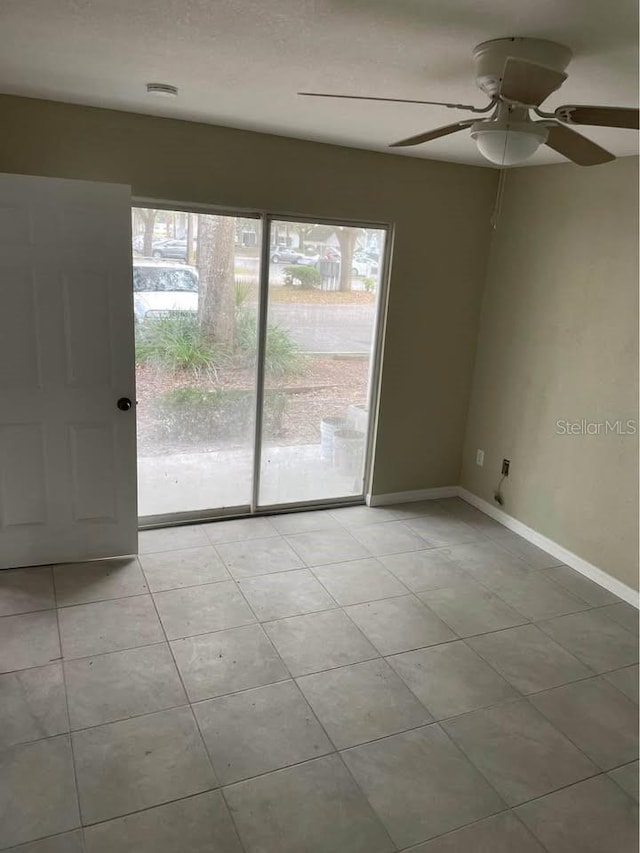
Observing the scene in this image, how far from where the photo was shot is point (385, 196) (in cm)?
386

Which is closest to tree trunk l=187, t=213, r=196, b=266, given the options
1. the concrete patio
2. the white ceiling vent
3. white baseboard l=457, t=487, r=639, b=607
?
the white ceiling vent

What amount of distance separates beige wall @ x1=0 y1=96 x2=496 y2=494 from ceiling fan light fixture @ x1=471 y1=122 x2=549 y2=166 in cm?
125

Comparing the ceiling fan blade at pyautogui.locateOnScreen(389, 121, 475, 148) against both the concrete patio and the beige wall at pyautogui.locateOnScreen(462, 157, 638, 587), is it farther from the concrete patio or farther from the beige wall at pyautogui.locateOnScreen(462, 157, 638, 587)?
the concrete patio

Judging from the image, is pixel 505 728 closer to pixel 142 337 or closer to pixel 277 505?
pixel 277 505

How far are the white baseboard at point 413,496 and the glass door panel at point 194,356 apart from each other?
959 millimetres

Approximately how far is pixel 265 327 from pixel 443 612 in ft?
6.47

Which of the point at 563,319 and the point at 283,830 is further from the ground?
the point at 563,319

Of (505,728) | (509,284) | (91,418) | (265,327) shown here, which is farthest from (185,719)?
(509,284)

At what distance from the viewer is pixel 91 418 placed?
321 centimetres

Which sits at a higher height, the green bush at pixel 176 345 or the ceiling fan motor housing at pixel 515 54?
the ceiling fan motor housing at pixel 515 54

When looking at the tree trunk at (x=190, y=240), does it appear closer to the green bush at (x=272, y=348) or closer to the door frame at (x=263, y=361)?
the door frame at (x=263, y=361)

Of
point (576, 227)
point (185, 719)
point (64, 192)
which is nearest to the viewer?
point (185, 719)

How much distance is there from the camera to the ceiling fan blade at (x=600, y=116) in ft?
5.68

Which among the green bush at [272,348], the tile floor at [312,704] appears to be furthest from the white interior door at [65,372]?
the green bush at [272,348]
